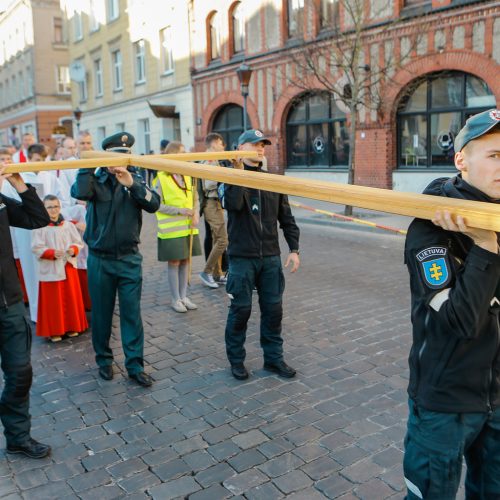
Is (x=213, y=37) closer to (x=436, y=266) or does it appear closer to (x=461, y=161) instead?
(x=461, y=161)

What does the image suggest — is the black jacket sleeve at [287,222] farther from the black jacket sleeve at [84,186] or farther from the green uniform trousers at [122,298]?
the black jacket sleeve at [84,186]

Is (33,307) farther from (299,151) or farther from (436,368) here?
(299,151)

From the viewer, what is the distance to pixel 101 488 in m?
3.14

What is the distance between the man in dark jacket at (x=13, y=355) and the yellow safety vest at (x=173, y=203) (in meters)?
2.93

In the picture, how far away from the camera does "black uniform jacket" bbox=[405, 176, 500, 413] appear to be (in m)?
1.90

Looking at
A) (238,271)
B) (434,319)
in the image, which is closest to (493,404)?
(434,319)

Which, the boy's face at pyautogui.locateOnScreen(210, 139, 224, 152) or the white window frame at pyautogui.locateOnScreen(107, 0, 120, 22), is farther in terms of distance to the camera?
the white window frame at pyautogui.locateOnScreen(107, 0, 120, 22)

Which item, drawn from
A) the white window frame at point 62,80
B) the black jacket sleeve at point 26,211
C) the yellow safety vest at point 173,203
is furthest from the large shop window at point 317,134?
the white window frame at point 62,80

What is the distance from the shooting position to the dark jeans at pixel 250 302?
15.1 ft

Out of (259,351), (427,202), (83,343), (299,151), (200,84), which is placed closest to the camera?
(427,202)

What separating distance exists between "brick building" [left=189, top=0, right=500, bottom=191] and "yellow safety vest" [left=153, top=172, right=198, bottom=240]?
9929mm

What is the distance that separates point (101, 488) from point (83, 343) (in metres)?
2.72

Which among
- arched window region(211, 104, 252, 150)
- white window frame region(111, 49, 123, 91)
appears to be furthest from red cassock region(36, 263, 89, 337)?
white window frame region(111, 49, 123, 91)

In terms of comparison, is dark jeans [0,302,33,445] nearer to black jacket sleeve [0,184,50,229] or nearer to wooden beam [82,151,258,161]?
black jacket sleeve [0,184,50,229]
